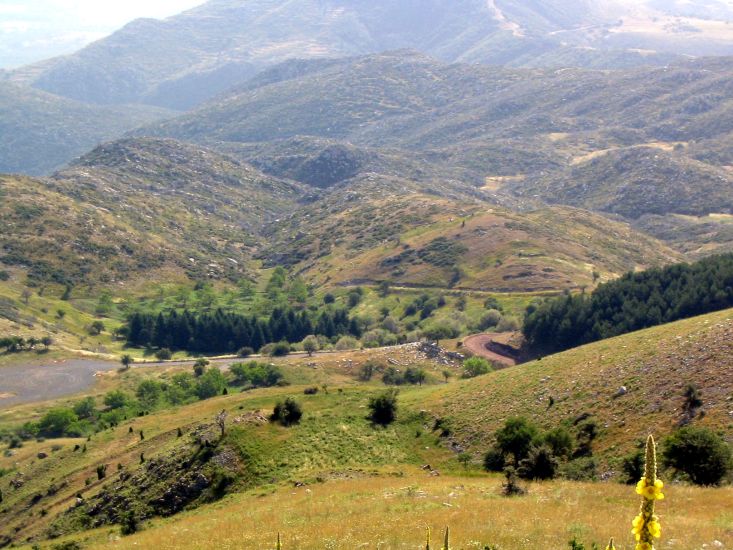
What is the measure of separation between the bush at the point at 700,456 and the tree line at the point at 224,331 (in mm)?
125626

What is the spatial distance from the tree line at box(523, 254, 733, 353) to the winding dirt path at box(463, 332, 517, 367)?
5855mm

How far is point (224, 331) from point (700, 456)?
13811 cm

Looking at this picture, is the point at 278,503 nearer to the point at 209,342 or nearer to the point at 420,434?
the point at 420,434

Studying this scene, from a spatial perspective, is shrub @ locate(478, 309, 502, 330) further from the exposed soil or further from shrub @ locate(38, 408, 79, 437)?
shrub @ locate(38, 408, 79, 437)

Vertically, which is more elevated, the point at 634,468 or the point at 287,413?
the point at 634,468

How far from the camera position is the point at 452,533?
2867 centimetres

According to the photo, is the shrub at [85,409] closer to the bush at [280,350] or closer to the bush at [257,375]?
the bush at [257,375]

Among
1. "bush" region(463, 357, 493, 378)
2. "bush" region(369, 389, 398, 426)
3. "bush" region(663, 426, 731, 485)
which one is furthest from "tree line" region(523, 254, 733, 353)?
"bush" region(663, 426, 731, 485)

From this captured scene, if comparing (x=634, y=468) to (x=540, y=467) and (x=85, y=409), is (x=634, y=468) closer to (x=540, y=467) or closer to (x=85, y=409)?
(x=540, y=467)

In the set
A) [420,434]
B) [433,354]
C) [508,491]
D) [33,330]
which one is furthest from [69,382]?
[508,491]

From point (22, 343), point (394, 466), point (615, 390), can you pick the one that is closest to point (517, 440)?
point (394, 466)

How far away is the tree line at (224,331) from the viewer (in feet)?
536

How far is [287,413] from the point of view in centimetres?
5925

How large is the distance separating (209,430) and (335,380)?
51022 mm
